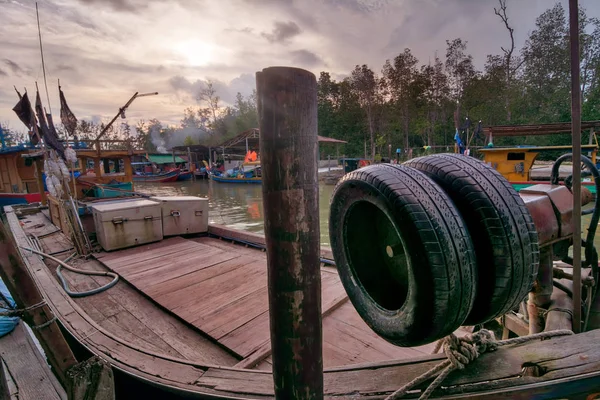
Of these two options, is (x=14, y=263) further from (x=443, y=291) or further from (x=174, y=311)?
(x=443, y=291)

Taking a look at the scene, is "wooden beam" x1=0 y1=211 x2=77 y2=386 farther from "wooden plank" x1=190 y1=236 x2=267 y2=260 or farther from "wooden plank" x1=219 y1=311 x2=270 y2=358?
"wooden plank" x1=190 y1=236 x2=267 y2=260

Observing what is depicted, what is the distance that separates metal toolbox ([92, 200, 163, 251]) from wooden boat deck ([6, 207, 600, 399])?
982mm

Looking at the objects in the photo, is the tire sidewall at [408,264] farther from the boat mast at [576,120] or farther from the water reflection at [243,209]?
the water reflection at [243,209]

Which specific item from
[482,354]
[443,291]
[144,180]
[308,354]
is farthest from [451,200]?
[144,180]

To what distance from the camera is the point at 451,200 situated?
1312 millimetres

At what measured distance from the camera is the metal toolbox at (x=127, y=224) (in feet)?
14.8

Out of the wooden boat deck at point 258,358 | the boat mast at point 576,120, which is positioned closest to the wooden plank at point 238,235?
the wooden boat deck at point 258,358

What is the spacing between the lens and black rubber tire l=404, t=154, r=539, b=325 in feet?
4.01

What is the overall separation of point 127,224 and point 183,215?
968 millimetres

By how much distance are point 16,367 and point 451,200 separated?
351cm

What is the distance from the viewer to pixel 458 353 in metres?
1.27

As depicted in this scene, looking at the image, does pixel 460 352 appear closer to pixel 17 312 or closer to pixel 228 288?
pixel 17 312

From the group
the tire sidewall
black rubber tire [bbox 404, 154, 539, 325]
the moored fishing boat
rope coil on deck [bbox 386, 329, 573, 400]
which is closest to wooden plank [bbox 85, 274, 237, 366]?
the tire sidewall

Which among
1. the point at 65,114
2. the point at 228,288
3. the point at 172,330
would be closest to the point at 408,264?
the point at 172,330
